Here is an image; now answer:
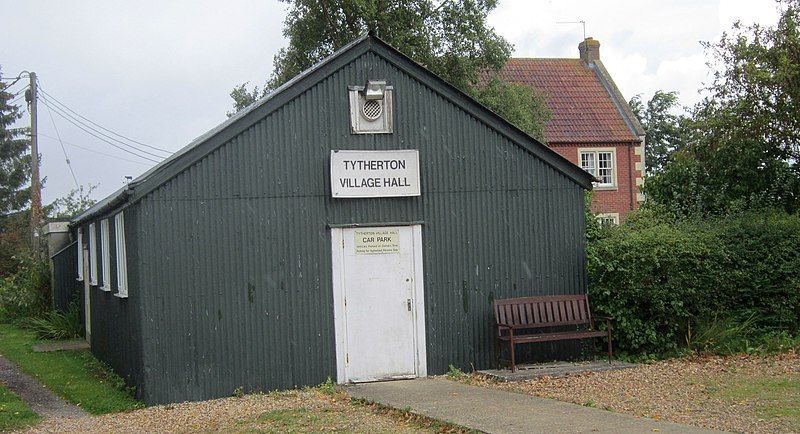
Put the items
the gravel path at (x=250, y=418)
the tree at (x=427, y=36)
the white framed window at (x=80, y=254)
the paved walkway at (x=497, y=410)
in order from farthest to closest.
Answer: the tree at (x=427, y=36), the white framed window at (x=80, y=254), the gravel path at (x=250, y=418), the paved walkway at (x=497, y=410)

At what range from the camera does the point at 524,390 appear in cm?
1271

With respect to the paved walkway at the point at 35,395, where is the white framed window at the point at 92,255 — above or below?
above

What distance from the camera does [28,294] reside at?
2602cm

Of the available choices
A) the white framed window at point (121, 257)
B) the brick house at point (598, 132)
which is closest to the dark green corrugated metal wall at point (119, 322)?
the white framed window at point (121, 257)

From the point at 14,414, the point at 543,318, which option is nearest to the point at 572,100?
the point at 543,318

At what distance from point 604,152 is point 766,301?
63.0 ft

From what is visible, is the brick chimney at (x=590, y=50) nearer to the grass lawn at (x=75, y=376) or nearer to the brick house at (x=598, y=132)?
the brick house at (x=598, y=132)

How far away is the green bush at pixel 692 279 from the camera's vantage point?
582 inches

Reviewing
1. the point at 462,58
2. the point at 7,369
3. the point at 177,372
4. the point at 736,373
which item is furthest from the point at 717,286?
the point at 462,58

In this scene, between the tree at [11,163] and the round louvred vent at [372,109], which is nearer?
the round louvred vent at [372,109]

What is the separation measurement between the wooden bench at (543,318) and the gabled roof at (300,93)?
2016mm

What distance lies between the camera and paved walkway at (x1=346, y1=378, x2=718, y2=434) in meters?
9.68

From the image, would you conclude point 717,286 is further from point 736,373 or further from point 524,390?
point 524,390

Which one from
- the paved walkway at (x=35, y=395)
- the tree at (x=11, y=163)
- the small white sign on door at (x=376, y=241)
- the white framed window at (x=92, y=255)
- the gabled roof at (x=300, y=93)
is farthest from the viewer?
the tree at (x=11, y=163)
